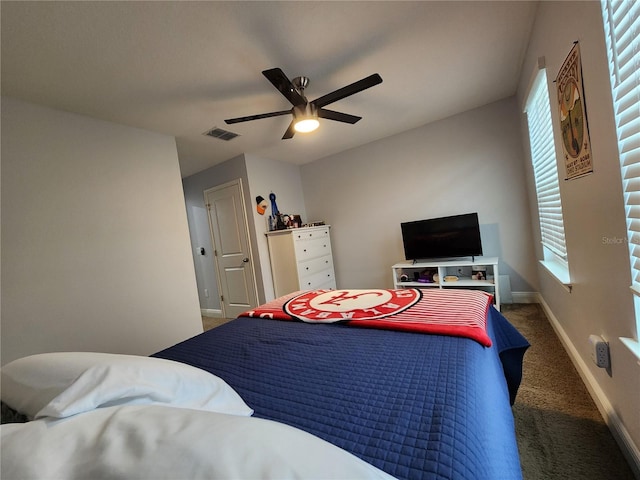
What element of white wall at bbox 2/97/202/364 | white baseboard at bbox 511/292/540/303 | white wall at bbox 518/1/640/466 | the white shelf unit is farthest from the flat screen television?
white wall at bbox 2/97/202/364

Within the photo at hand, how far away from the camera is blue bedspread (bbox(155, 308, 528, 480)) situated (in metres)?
0.65

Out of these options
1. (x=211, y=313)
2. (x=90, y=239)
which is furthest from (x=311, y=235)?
(x=90, y=239)

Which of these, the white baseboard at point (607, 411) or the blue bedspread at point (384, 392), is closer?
the blue bedspread at point (384, 392)

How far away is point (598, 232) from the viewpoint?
1270 millimetres

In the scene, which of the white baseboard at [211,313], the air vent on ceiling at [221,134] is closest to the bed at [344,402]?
the air vent on ceiling at [221,134]

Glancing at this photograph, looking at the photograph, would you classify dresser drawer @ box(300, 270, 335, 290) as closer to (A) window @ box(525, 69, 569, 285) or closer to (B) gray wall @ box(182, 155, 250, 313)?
(B) gray wall @ box(182, 155, 250, 313)

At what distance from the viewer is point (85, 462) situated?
42cm

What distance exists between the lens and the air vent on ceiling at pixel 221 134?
289cm

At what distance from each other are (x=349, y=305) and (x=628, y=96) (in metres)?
1.51

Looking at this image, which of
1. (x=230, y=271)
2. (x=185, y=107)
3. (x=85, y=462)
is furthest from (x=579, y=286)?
(x=230, y=271)

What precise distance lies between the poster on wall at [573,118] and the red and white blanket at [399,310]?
857 mm

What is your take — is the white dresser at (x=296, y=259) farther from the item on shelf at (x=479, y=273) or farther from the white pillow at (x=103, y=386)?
the white pillow at (x=103, y=386)

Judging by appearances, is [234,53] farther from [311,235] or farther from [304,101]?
Result: [311,235]

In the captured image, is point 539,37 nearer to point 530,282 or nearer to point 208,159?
point 530,282
